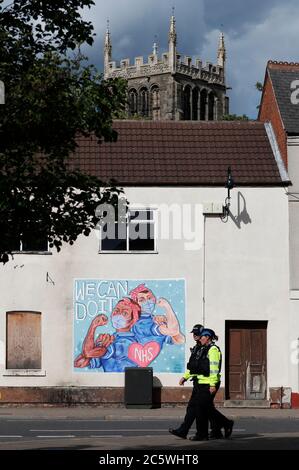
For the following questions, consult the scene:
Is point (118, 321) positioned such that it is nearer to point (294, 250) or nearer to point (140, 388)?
point (140, 388)

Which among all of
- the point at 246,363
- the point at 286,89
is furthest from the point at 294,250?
the point at 286,89

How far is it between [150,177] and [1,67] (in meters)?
18.7

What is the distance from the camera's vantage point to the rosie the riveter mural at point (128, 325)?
1167 inches

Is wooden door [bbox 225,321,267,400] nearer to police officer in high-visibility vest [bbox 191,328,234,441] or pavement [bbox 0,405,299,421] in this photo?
pavement [bbox 0,405,299,421]

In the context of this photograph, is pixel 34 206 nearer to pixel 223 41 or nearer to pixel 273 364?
pixel 273 364

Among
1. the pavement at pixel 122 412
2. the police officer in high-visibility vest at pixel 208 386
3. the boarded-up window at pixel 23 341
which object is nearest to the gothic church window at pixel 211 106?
the boarded-up window at pixel 23 341

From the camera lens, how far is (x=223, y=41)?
452 feet

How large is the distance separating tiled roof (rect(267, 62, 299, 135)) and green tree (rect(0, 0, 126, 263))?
1902 centimetres

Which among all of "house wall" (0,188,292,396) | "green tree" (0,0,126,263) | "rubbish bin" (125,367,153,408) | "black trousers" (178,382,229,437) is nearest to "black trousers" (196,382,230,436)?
"black trousers" (178,382,229,437)

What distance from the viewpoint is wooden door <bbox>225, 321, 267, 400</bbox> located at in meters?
29.8

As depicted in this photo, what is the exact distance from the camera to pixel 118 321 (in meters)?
29.8

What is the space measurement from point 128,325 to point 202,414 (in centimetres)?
1293

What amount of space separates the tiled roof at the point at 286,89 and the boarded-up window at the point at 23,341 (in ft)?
30.2

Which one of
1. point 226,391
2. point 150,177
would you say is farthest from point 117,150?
point 226,391
